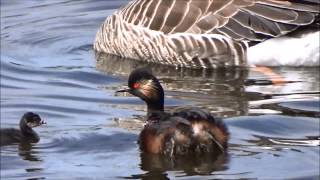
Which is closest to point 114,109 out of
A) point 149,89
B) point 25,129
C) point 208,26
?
point 149,89

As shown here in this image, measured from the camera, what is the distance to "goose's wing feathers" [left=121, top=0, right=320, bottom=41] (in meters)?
14.1

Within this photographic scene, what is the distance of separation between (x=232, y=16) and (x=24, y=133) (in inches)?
174

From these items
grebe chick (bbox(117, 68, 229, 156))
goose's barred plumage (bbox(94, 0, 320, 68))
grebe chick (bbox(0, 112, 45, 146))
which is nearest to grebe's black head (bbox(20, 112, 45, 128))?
grebe chick (bbox(0, 112, 45, 146))

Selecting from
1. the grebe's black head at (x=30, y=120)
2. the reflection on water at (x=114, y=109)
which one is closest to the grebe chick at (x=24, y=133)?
the grebe's black head at (x=30, y=120)

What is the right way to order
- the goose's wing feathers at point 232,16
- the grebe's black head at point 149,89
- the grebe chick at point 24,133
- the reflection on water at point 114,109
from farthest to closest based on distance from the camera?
the goose's wing feathers at point 232,16 < the grebe's black head at point 149,89 < the grebe chick at point 24,133 < the reflection on water at point 114,109

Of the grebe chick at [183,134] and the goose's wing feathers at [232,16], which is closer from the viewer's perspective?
the grebe chick at [183,134]

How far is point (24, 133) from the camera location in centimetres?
1045

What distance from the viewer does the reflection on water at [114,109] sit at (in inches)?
382

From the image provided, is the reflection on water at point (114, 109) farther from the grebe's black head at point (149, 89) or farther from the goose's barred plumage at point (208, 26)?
the grebe's black head at point (149, 89)

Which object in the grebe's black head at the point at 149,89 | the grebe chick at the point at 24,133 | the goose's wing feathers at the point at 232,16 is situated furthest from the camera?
the goose's wing feathers at the point at 232,16

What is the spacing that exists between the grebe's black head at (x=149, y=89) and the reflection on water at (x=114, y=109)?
323mm

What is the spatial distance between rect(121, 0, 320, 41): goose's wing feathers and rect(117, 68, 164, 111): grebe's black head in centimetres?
362

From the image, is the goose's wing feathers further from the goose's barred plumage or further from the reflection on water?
the reflection on water

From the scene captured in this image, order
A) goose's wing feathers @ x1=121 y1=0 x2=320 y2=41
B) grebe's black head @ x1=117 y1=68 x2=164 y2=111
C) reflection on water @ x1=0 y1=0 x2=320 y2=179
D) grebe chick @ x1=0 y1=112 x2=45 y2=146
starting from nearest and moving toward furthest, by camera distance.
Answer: reflection on water @ x1=0 y1=0 x2=320 y2=179
grebe chick @ x1=0 y1=112 x2=45 y2=146
grebe's black head @ x1=117 y1=68 x2=164 y2=111
goose's wing feathers @ x1=121 y1=0 x2=320 y2=41
